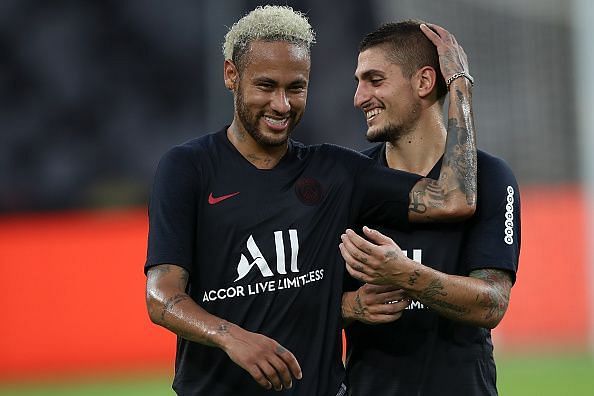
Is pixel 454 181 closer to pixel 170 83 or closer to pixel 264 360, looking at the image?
pixel 264 360

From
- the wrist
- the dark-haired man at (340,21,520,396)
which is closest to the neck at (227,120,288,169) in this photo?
the dark-haired man at (340,21,520,396)

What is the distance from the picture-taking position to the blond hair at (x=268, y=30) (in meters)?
4.20

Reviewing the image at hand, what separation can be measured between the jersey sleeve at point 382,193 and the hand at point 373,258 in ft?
1.12

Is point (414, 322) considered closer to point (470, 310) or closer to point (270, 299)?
point (470, 310)

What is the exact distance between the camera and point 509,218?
A: 4.57 m

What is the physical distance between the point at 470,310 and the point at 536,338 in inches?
301

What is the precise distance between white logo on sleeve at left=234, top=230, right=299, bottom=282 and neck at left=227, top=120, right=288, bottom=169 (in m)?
0.31

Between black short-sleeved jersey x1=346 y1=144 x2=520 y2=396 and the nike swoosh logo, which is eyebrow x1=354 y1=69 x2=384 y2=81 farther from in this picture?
the nike swoosh logo

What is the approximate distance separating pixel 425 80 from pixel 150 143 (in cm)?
927

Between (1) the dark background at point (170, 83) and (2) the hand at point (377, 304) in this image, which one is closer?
(2) the hand at point (377, 304)

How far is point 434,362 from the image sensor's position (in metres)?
4.48

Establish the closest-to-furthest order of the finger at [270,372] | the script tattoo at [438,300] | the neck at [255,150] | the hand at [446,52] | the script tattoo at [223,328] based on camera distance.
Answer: the finger at [270,372]
the script tattoo at [223,328]
the script tattoo at [438,300]
the neck at [255,150]
the hand at [446,52]

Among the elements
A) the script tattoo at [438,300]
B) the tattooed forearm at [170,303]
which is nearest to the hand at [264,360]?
the tattooed forearm at [170,303]

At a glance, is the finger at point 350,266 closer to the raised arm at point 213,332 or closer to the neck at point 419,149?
the raised arm at point 213,332
